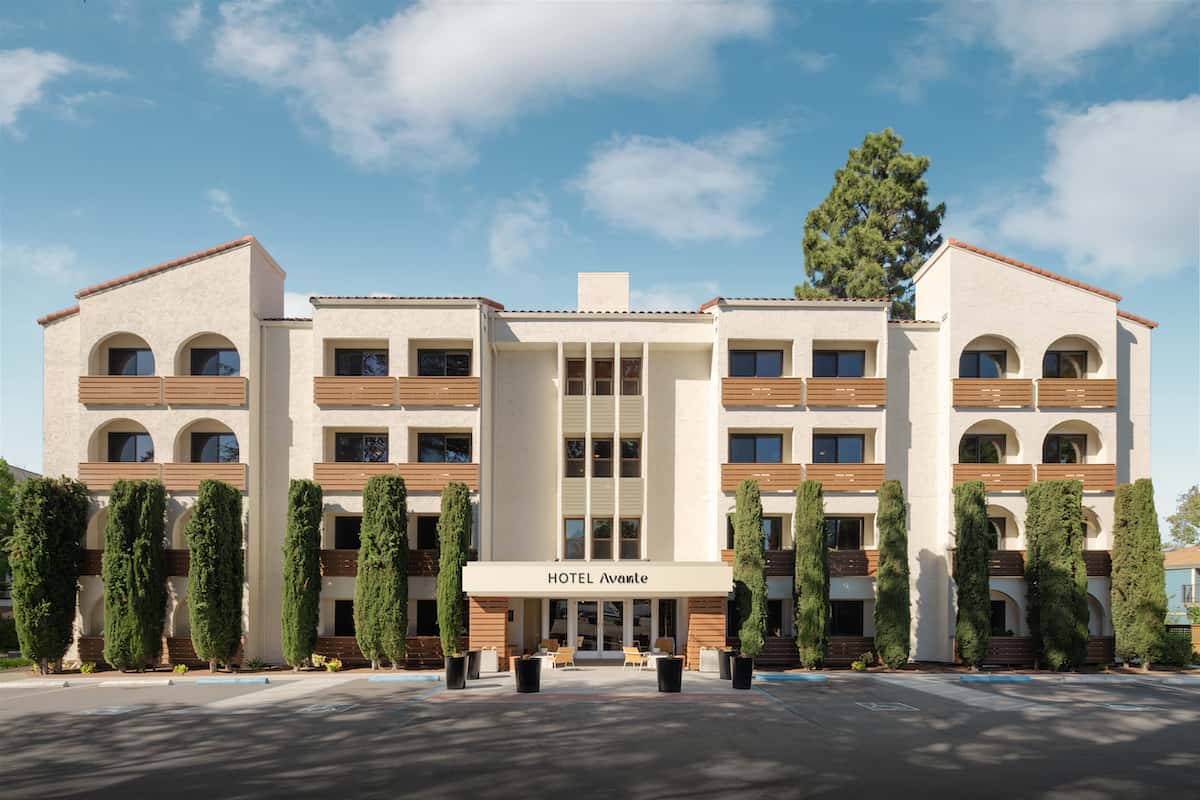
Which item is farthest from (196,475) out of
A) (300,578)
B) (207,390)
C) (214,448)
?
(300,578)

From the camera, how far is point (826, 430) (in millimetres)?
30219

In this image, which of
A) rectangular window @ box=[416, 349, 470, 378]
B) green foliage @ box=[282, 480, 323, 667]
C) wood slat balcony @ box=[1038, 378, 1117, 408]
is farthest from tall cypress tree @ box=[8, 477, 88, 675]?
wood slat balcony @ box=[1038, 378, 1117, 408]

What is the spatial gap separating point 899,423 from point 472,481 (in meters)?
16.0

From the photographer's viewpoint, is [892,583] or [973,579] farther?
[892,583]

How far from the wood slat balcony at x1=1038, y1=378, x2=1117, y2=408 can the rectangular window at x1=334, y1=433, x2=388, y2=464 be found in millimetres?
24549

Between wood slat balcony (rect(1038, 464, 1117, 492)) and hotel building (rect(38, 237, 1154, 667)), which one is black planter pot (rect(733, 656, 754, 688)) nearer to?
hotel building (rect(38, 237, 1154, 667))

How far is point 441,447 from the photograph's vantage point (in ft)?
102

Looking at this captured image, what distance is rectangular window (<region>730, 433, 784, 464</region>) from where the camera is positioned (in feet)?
101

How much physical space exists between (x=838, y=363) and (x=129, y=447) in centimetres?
2724

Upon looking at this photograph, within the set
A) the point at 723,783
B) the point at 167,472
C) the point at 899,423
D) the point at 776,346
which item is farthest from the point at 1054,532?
the point at 167,472

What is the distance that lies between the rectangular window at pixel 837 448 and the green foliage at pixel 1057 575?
6.04 meters

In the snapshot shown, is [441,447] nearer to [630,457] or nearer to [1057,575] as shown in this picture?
[630,457]

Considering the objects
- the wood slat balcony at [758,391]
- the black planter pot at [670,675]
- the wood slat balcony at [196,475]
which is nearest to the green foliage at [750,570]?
the wood slat balcony at [758,391]

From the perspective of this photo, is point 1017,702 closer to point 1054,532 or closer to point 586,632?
point 1054,532
